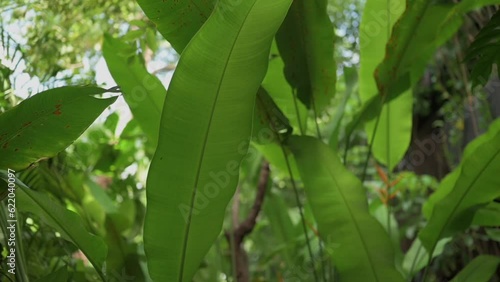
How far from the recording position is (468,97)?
6.85 ft

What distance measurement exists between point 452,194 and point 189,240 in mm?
540

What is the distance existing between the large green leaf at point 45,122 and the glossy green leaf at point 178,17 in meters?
0.15

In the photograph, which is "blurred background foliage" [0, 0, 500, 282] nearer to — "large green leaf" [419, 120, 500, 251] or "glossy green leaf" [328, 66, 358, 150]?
"glossy green leaf" [328, 66, 358, 150]

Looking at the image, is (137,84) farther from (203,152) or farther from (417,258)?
(417,258)

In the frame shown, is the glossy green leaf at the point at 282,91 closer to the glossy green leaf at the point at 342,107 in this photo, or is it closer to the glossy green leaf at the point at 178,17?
the glossy green leaf at the point at 342,107

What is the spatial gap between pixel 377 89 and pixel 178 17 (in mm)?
553

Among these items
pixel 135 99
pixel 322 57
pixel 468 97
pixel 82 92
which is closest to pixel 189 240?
pixel 82 92

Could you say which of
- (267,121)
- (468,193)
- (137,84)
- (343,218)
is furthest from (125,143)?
(468,193)

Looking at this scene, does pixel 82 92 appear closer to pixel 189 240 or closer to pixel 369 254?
pixel 189 240

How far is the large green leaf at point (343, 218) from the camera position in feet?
3.36

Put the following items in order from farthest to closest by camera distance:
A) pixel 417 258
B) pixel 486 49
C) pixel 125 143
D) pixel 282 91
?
pixel 125 143 < pixel 417 258 < pixel 282 91 < pixel 486 49

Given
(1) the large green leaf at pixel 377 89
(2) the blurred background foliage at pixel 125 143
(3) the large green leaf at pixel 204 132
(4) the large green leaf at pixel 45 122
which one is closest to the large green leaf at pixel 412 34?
(1) the large green leaf at pixel 377 89

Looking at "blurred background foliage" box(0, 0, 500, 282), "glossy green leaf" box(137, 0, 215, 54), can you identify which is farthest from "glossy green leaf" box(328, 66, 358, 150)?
"glossy green leaf" box(137, 0, 215, 54)

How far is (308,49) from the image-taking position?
1084mm
